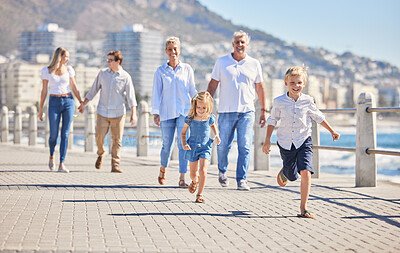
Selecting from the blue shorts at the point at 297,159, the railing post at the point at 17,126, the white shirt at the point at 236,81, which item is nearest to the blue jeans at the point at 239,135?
the white shirt at the point at 236,81

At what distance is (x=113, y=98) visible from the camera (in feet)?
37.0

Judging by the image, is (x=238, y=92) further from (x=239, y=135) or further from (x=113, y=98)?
(x=113, y=98)

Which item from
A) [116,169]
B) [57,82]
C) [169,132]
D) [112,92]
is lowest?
[116,169]

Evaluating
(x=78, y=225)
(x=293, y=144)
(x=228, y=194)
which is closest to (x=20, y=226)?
(x=78, y=225)

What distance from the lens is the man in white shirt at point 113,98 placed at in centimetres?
1123

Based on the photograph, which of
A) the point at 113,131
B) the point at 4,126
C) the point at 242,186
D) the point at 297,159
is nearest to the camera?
the point at 297,159

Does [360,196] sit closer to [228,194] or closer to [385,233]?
[228,194]

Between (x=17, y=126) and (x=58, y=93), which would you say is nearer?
(x=58, y=93)

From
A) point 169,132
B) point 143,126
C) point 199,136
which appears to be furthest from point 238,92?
point 143,126

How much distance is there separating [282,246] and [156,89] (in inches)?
183

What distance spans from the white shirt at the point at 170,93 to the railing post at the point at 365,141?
7.88ft

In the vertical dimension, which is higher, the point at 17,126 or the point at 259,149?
the point at 17,126

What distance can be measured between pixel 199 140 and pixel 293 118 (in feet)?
4.11

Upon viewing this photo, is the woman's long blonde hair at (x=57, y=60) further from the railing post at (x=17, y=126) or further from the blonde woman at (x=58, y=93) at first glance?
the railing post at (x=17, y=126)
